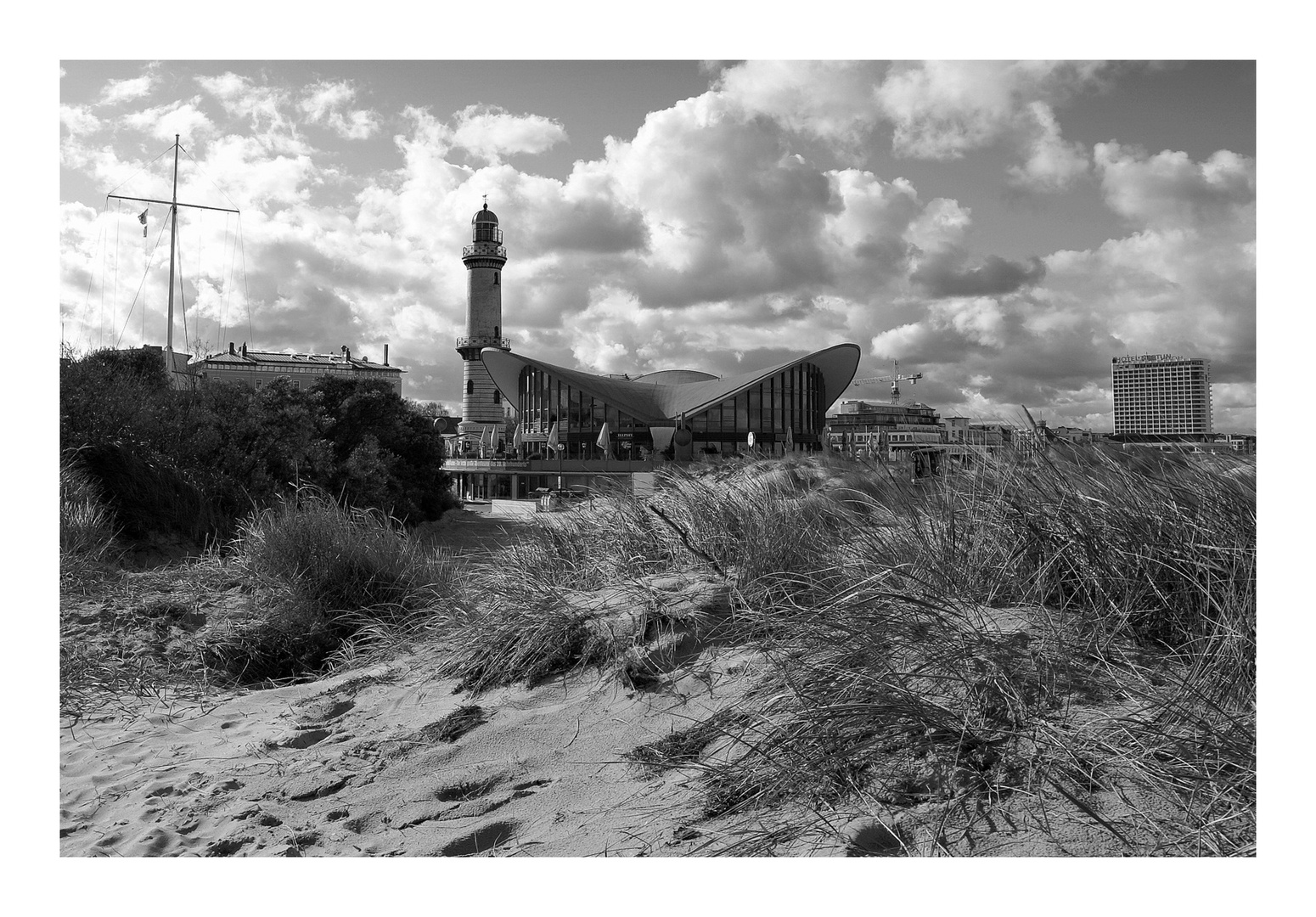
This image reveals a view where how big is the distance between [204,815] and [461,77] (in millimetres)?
2828

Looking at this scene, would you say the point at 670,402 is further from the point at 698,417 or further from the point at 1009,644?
the point at 1009,644

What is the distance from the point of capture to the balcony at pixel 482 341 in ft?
186

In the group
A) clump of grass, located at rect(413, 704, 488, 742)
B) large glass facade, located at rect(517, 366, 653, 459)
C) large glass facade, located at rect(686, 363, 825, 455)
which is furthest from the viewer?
large glass facade, located at rect(686, 363, 825, 455)

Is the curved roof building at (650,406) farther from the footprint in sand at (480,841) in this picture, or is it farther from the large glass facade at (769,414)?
the footprint in sand at (480,841)

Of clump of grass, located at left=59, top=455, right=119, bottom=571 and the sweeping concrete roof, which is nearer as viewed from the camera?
clump of grass, located at left=59, top=455, right=119, bottom=571

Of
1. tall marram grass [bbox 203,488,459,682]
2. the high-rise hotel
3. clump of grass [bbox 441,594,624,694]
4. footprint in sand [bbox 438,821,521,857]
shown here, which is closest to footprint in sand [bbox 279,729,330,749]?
clump of grass [bbox 441,594,624,694]

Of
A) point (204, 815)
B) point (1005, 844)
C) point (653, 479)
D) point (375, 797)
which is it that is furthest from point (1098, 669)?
point (653, 479)

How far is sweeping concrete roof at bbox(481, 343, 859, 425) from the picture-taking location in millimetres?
47000

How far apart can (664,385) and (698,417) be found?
565 centimetres

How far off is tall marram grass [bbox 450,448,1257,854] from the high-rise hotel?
295 millimetres

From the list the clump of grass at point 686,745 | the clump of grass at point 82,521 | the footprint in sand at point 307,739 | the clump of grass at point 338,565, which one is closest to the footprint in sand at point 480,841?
the clump of grass at point 686,745

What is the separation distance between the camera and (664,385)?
168 feet

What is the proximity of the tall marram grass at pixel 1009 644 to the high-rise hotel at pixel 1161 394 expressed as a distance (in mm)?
295

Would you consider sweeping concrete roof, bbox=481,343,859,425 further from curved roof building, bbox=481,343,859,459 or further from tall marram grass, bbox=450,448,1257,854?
tall marram grass, bbox=450,448,1257,854
